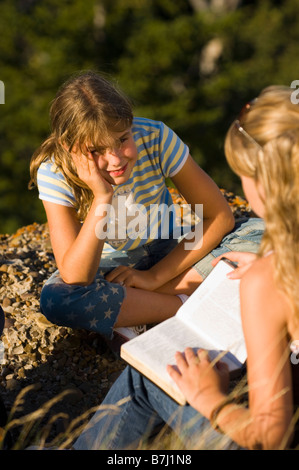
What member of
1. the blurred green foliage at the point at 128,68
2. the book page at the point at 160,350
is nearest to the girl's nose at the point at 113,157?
the book page at the point at 160,350

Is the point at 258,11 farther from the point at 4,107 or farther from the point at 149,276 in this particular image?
the point at 149,276

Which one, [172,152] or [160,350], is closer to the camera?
[160,350]

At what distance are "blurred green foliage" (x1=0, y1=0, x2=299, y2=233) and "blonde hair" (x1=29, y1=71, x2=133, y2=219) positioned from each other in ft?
38.6

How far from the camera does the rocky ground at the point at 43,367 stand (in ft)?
8.88

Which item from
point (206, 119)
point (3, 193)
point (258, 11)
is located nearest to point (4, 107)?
point (3, 193)

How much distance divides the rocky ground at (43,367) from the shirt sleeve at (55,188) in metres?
0.77

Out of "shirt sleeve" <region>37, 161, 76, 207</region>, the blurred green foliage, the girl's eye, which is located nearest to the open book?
the girl's eye

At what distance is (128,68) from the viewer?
590 inches

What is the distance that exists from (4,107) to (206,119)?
5645 mm

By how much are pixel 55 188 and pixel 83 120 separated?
40 cm

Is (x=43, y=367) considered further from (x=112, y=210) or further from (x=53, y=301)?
(x=112, y=210)

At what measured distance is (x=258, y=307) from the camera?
1.65m

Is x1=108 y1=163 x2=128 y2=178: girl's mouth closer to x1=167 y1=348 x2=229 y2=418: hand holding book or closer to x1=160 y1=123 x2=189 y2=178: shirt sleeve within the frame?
x1=160 y1=123 x2=189 y2=178: shirt sleeve

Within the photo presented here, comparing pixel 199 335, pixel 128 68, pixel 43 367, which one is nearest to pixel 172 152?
pixel 199 335
